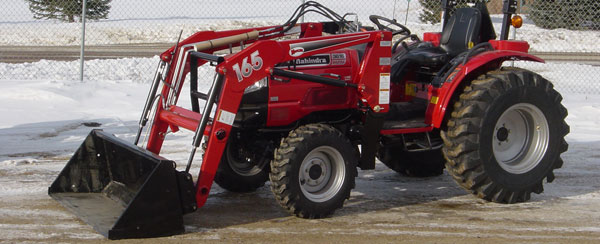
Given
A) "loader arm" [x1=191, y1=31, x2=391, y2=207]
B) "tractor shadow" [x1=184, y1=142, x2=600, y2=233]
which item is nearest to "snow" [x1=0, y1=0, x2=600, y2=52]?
"tractor shadow" [x1=184, y1=142, x2=600, y2=233]

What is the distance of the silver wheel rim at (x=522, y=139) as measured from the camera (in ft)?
20.3

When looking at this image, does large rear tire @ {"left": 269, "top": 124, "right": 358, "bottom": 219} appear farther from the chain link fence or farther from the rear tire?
the chain link fence

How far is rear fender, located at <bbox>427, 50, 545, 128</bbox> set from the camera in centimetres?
584

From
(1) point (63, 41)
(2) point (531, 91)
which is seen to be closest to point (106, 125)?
(2) point (531, 91)

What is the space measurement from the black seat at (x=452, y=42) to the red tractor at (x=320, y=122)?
0.01 meters

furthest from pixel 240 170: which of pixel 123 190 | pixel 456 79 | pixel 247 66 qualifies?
pixel 456 79

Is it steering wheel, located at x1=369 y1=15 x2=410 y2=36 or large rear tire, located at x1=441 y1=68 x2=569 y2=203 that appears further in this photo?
steering wheel, located at x1=369 y1=15 x2=410 y2=36

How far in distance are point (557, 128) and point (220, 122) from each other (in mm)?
2913

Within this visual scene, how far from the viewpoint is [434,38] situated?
692cm

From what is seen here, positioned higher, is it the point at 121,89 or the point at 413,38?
the point at 413,38

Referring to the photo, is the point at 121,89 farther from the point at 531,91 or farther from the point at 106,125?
the point at 531,91

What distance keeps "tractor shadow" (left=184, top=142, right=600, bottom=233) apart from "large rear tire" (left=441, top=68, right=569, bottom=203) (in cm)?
19

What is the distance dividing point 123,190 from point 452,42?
3079 millimetres

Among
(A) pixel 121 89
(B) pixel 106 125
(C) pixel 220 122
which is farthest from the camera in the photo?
(A) pixel 121 89
